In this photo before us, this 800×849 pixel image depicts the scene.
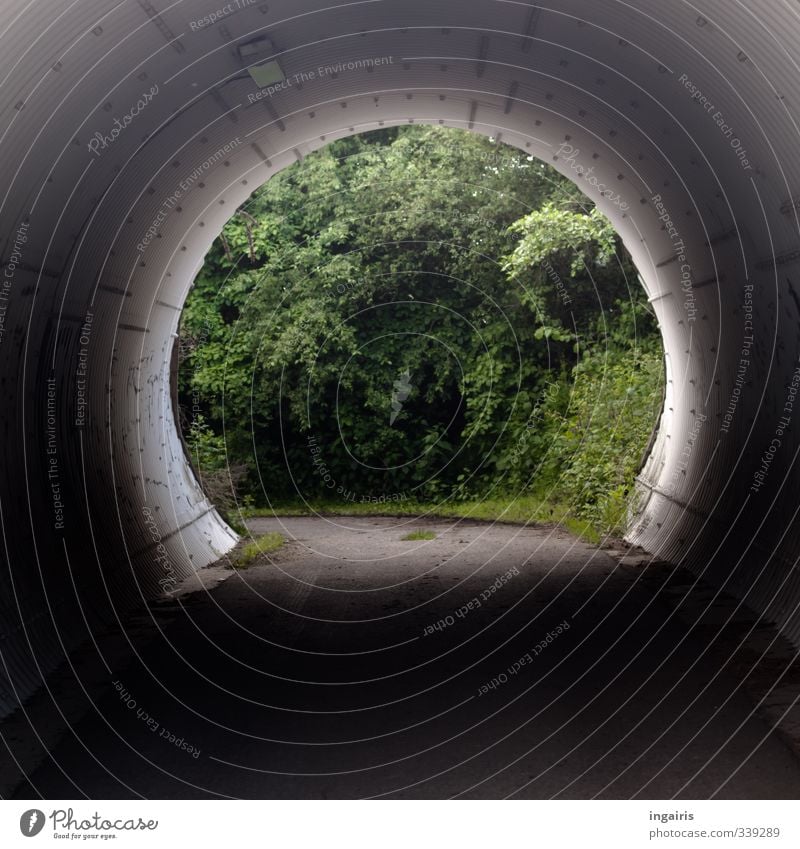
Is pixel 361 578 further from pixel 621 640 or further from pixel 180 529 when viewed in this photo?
pixel 621 640

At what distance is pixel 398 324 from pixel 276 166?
13186 millimetres

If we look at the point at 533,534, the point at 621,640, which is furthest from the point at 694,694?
the point at 533,534

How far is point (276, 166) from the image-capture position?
12.8 meters

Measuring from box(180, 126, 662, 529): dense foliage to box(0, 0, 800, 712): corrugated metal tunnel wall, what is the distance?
10.8 meters

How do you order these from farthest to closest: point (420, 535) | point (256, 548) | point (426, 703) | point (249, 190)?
point (420, 535) < point (256, 548) < point (249, 190) < point (426, 703)

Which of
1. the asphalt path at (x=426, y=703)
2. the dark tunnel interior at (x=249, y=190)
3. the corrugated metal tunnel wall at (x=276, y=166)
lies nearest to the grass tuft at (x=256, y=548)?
the dark tunnel interior at (x=249, y=190)

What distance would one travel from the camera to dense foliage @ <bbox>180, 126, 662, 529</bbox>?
925 inches

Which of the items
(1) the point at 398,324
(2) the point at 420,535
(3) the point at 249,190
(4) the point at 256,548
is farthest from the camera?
(1) the point at 398,324

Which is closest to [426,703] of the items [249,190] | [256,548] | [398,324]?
[249,190]

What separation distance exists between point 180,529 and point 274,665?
186 inches

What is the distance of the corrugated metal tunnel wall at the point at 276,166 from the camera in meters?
7.09

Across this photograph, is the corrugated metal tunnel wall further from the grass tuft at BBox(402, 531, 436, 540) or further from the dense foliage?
the dense foliage

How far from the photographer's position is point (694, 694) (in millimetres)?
6727

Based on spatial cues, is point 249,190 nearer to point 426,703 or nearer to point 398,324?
point 426,703
